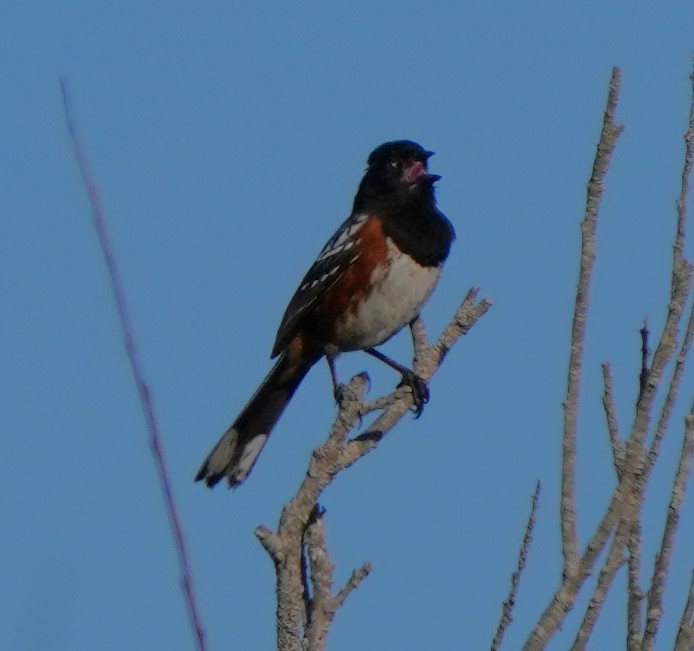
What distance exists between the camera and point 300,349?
5590 mm

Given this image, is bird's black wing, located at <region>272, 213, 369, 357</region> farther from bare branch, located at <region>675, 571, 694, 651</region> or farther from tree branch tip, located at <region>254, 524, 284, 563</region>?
bare branch, located at <region>675, 571, 694, 651</region>

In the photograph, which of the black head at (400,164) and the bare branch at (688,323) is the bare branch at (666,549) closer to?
the bare branch at (688,323)

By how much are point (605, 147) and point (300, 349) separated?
3035 millimetres

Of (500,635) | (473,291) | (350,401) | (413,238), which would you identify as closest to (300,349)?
(413,238)

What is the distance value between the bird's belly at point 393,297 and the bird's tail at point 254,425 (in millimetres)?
335

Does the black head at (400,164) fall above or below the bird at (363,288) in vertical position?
above

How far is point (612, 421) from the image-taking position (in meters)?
2.65

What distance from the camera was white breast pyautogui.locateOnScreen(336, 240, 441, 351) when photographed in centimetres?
527

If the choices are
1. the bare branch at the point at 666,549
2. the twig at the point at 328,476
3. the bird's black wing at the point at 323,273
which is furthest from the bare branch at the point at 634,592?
the bird's black wing at the point at 323,273

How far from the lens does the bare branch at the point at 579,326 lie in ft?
8.02

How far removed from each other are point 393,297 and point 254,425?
726 millimetres

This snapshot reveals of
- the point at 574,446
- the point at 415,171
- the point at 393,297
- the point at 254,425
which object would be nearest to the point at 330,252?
the point at 393,297

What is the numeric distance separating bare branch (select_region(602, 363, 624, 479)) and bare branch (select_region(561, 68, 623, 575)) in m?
0.10

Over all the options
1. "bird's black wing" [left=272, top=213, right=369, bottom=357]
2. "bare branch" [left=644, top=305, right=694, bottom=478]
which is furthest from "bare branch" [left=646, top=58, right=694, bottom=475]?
"bird's black wing" [left=272, top=213, right=369, bottom=357]
